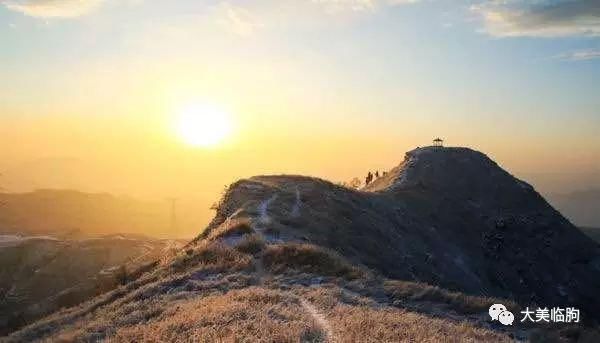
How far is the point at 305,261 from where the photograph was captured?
1240 inches

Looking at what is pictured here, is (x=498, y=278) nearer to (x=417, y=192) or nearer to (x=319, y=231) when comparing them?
(x=417, y=192)

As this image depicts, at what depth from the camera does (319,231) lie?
1855 inches

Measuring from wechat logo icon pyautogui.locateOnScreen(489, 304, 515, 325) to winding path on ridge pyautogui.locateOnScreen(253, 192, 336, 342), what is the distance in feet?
26.0

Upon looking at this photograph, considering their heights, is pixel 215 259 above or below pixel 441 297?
above

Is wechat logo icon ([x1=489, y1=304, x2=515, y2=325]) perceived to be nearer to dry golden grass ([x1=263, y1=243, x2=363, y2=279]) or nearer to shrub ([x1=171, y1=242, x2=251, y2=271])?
dry golden grass ([x1=263, y1=243, x2=363, y2=279])

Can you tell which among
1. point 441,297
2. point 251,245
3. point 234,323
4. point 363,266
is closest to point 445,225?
point 363,266

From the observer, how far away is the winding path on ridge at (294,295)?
17914 mm

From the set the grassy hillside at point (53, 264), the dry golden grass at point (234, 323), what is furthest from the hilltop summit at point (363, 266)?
the grassy hillside at point (53, 264)

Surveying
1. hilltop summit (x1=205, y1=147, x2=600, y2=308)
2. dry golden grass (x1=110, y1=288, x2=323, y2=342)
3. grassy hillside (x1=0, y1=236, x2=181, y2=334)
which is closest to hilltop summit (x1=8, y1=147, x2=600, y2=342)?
dry golden grass (x1=110, y1=288, x2=323, y2=342)

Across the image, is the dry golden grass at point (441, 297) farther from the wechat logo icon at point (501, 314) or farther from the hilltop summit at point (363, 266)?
the wechat logo icon at point (501, 314)

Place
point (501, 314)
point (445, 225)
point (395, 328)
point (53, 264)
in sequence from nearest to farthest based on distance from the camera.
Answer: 1. point (395, 328)
2. point (501, 314)
3. point (445, 225)
4. point (53, 264)

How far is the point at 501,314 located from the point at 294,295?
9054mm

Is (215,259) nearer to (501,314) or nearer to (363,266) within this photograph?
(363,266)

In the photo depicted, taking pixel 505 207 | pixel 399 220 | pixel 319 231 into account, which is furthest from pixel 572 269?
pixel 319 231
